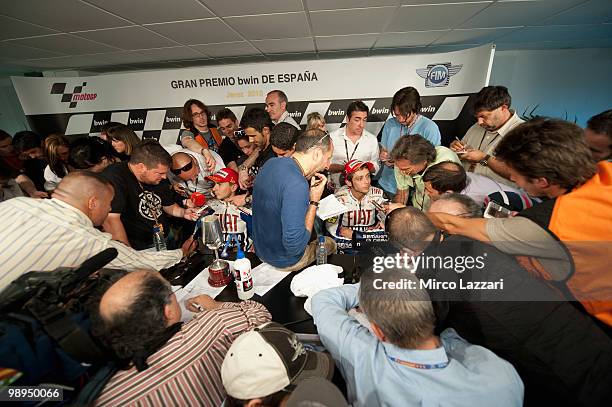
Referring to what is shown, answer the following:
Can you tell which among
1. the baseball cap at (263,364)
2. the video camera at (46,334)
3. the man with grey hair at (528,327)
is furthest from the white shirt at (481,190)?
the video camera at (46,334)

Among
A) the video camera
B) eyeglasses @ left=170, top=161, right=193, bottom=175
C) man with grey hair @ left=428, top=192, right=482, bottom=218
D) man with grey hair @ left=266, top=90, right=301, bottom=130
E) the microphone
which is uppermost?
man with grey hair @ left=266, top=90, right=301, bottom=130

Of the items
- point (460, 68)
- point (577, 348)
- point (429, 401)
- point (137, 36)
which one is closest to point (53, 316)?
point (429, 401)

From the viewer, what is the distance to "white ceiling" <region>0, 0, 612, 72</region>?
206 centimetres

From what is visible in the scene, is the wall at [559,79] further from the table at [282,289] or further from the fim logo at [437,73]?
the table at [282,289]

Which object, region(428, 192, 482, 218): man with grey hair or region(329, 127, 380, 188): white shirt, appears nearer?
region(428, 192, 482, 218): man with grey hair

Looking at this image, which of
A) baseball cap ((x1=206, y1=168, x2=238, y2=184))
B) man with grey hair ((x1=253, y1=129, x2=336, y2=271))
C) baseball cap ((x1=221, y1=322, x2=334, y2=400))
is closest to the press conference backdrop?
baseball cap ((x1=206, y1=168, x2=238, y2=184))

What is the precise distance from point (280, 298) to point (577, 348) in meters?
1.18

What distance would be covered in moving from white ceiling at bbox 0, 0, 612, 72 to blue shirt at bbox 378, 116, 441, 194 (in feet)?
3.41

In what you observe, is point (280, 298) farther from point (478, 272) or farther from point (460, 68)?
point (460, 68)

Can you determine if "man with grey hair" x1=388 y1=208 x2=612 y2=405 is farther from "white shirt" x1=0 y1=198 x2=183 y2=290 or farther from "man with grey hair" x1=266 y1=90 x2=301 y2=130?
"man with grey hair" x1=266 y1=90 x2=301 y2=130

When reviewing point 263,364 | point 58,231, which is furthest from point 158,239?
point 263,364
